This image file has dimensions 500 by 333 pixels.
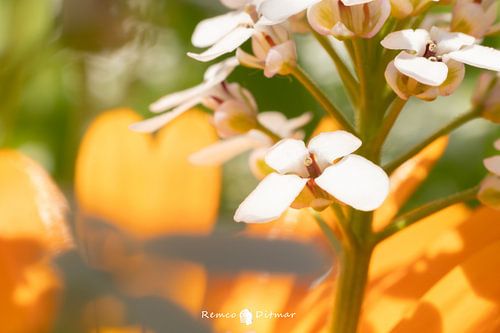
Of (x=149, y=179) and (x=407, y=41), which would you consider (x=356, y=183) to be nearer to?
(x=407, y=41)

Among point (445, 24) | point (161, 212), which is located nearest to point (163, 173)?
point (161, 212)

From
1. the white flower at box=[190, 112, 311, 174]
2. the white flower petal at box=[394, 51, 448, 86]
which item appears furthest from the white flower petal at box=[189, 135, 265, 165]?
the white flower petal at box=[394, 51, 448, 86]

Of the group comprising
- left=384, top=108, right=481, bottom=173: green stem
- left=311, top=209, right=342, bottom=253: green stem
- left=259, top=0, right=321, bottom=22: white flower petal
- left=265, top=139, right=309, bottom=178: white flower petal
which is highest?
left=259, top=0, right=321, bottom=22: white flower petal

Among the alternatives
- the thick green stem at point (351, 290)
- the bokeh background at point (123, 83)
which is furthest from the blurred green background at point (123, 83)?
the thick green stem at point (351, 290)

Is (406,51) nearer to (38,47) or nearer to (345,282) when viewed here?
(345,282)

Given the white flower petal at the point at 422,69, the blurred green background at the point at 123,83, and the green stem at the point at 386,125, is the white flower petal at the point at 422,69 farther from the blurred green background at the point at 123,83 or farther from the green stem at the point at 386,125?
Result: the blurred green background at the point at 123,83

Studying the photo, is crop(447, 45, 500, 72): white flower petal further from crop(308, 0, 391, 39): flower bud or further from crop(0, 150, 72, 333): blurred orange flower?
crop(0, 150, 72, 333): blurred orange flower
